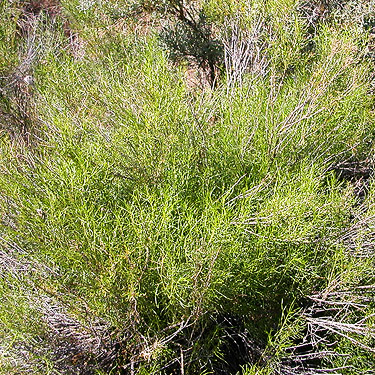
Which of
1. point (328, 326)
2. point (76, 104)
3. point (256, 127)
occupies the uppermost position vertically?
point (76, 104)

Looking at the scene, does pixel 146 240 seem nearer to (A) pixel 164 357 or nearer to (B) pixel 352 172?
(A) pixel 164 357

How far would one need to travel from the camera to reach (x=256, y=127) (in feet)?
8.63

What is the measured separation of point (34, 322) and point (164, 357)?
1.99ft

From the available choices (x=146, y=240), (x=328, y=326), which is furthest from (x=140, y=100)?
(x=328, y=326)

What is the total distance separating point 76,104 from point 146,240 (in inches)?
59.8

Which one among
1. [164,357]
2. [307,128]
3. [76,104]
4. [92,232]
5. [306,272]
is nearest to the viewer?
[92,232]

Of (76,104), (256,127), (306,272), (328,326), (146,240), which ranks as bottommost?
(328,326)

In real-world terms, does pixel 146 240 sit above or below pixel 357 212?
above

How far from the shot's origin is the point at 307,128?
271 cm

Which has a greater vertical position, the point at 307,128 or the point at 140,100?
the point at 140,100

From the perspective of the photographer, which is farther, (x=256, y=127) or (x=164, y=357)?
(x=256, y=127)

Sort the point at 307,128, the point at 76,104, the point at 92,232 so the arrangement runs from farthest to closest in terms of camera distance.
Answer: the point at 76,104 < the point at 307,128 < the point at 92,232

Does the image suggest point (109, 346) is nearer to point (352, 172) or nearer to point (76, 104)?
point (76, 104)

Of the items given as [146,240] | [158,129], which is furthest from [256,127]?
[146,240]
